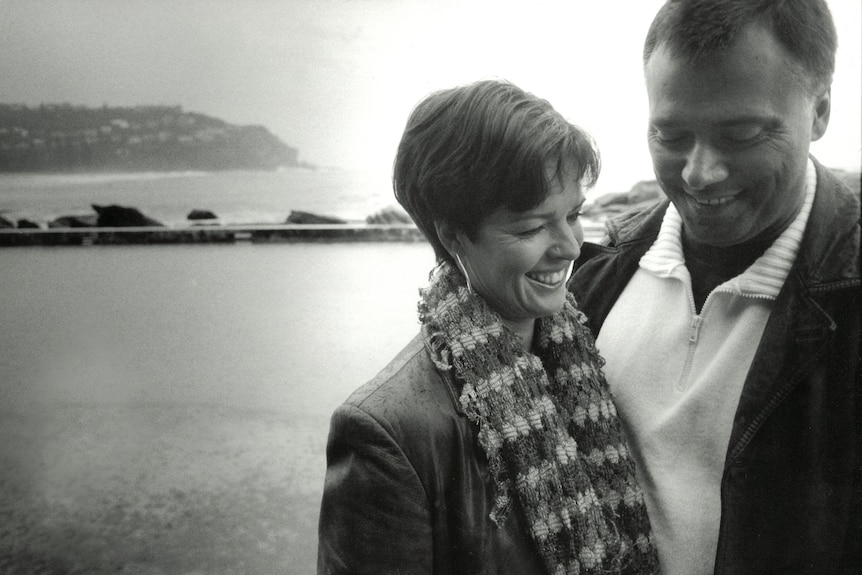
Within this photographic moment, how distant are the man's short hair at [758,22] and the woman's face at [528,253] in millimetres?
317

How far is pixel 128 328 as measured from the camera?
2639 mm

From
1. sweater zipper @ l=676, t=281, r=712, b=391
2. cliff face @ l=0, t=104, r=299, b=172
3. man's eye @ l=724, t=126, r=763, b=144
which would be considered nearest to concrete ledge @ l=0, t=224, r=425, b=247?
cliff face @ l=0, t=104, r=299, b=172

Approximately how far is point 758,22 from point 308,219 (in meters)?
1.92

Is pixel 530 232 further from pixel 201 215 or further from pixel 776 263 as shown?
pixel 201 215

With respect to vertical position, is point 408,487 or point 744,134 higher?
point 744,134

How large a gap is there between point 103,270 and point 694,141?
2176 mm

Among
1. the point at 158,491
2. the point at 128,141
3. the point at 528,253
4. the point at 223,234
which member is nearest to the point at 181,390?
the point at 158,491

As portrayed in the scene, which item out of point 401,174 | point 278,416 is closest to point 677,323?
point 401,174

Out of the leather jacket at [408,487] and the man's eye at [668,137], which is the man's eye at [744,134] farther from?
the leather jacket at [408,487]

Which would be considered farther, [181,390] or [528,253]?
[181,390]

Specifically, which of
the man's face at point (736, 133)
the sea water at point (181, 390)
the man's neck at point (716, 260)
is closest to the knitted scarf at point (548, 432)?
the man's neck at point (716, 260)

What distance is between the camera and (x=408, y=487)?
117cm

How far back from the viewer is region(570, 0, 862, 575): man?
121cm

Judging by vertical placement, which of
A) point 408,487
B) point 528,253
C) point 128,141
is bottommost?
point 408,487
